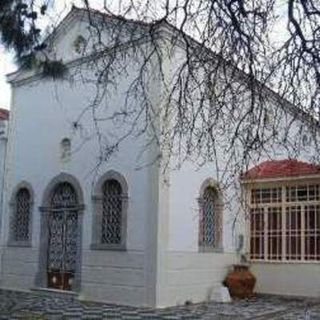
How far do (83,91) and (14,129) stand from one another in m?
3.26

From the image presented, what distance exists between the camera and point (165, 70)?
15766 mm

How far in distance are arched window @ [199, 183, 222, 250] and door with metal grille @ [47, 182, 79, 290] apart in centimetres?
317

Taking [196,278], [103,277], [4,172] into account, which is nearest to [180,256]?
[196,278]

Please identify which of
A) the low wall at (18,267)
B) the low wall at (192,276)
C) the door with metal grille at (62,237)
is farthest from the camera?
the low wall at (18,267)

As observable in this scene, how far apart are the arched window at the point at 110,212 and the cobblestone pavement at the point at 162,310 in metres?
1.51

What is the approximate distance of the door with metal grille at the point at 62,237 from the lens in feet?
56.3

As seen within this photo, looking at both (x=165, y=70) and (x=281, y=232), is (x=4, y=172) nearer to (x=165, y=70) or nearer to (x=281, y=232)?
(x=165, y=70)

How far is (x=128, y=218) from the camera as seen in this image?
15.7 metres

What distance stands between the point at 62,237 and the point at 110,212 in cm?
194

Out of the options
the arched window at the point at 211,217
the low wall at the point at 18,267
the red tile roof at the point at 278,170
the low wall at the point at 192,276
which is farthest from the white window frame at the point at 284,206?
the low wall at the point at 18,267

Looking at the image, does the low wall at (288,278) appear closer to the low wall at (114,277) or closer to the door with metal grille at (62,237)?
the low wall at (114,277)

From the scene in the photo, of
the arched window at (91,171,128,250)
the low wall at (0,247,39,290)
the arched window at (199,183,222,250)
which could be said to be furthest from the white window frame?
the low wall at (0,247,39,290)

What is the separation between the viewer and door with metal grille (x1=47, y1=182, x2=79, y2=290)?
17172 millimetres

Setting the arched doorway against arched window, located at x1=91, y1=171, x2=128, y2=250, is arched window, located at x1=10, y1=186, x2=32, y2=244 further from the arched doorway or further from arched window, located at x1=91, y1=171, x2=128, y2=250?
arched window, located at x1=91, y1=171, x2=128, y2=250
